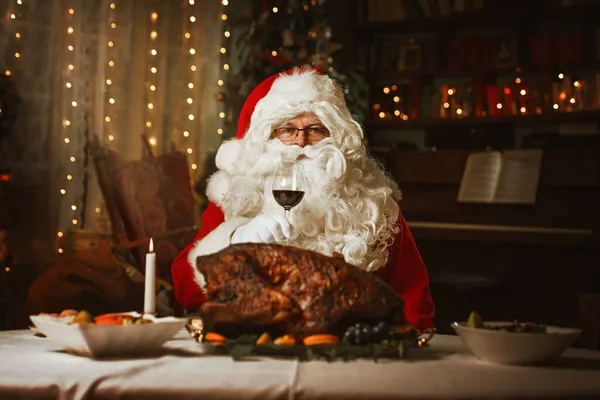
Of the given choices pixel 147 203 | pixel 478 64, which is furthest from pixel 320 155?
pixel 478 64

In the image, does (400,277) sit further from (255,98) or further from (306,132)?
(255,98)

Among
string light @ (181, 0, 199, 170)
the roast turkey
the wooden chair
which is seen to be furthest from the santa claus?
string light @ (181, 0, 199, 170)

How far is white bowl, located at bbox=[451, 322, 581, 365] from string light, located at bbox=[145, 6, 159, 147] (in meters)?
3.81

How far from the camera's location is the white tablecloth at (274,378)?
4.16 ft

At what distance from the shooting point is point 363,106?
5.61 metres

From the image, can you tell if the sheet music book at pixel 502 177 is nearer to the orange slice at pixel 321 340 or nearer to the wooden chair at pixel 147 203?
the wooden chair at pixel 147 203

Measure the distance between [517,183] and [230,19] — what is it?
2.36 meters

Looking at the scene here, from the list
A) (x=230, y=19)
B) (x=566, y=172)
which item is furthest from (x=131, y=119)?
(x=566, y=172)

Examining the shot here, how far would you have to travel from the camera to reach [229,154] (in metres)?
2.77

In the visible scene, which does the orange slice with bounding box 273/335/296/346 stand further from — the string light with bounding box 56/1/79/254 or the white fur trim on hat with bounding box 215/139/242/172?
the string light with bounding box 56/1/79/254

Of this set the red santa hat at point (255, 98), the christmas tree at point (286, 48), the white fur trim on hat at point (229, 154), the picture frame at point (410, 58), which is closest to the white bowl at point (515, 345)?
the white fur trim on hat at point (229, 154)

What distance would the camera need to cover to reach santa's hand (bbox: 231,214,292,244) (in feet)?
7.16

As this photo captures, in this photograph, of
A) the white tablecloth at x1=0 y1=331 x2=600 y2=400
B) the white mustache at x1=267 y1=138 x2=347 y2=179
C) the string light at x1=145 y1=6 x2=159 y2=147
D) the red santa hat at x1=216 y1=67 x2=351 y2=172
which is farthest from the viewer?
the string light at x1=145 y1=6 x2=159 y2=147

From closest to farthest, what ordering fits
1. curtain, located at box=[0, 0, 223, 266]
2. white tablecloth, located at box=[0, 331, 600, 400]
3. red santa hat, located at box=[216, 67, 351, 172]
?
white tablecloth, located at box=[0, 331, 600, 400], red santa hat, located at box=[216, 67, 351, 172], curtain, located at box=[0, 0, 223, 266]
